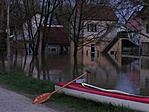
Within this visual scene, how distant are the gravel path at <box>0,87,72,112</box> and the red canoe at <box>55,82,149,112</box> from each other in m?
1.17

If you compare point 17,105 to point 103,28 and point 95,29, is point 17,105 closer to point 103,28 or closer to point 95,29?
point 103,28

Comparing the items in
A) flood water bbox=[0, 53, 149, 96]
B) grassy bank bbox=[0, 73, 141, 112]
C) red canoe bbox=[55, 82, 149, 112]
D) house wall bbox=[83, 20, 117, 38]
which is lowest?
flood water bbox=[0, 53, 149, 96]

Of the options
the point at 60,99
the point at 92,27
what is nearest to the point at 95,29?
the point at 92,27

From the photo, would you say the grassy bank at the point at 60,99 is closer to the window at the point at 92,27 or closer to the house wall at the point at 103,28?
the house wall at the point at 103,28

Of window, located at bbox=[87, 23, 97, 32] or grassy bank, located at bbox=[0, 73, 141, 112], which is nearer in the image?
grassy bank, located at bbox=[0, 73, 141, 112]

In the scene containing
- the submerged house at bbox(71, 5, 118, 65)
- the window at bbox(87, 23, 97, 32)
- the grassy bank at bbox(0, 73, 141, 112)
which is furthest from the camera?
the window at bbox(87, 23, 97, 32)

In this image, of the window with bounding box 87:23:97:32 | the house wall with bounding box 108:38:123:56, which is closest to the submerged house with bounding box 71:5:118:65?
the window with bounding box 87:23:97:32

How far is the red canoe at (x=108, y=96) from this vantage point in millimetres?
6906

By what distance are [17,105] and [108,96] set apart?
8.44ft

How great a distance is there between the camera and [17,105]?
7508 millimetres

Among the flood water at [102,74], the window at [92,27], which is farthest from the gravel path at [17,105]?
the window at [92,27]

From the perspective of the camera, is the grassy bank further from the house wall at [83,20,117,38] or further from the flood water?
the house wall at [83,20,117,38]

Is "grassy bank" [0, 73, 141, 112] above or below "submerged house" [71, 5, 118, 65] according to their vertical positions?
below

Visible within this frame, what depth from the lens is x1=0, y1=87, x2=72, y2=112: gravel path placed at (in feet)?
23.1
